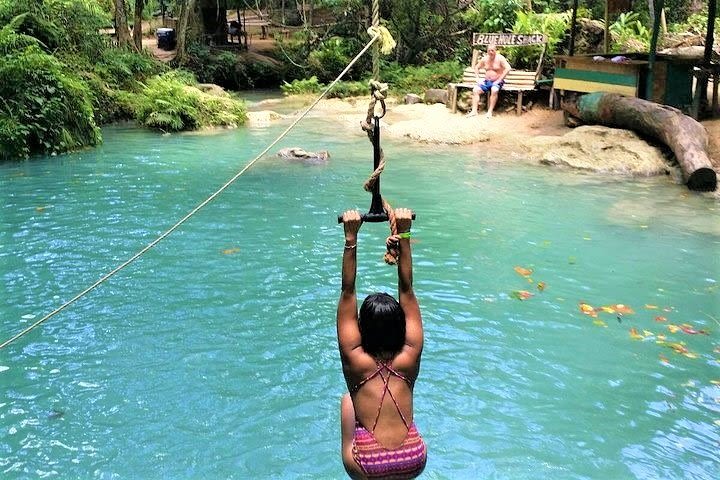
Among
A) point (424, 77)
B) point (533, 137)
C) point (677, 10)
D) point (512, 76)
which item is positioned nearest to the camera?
point (533, 137)

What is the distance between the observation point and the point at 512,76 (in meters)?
17.3

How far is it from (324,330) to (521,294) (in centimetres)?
199

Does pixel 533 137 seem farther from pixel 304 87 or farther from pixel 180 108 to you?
pixel 304 87

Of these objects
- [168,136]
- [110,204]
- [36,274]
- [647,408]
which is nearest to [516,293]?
[647,408]

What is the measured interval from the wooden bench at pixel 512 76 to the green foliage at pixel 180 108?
5153 millimetres

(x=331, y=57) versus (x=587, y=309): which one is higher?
(x=331, y=57)

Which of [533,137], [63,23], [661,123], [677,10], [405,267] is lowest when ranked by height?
[533,137]

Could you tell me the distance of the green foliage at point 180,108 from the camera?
52.9 feet

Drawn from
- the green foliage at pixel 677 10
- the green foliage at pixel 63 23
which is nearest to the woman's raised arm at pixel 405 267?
the green foliage at pixel 63 23

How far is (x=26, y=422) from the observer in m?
4.72

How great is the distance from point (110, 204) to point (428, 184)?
471 cm

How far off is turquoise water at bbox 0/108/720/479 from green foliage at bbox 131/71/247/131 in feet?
17.4

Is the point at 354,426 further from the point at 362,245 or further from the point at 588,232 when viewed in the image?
the point at 588,232

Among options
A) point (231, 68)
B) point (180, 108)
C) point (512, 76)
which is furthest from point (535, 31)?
point (231, 68)
